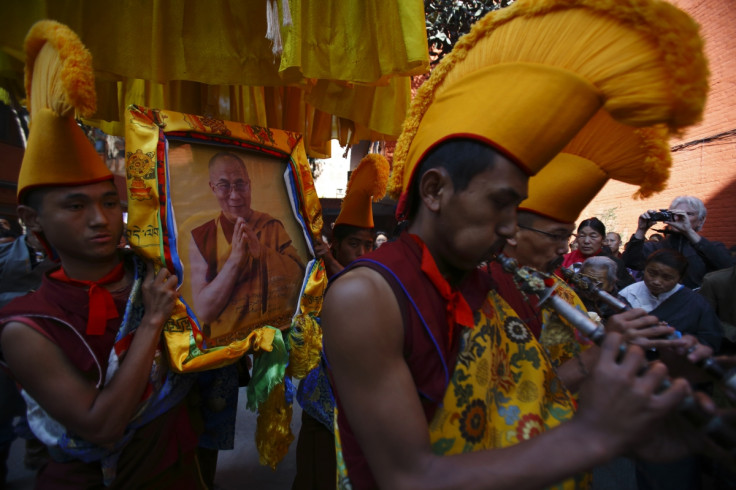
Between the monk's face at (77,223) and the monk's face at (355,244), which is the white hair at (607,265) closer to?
the monk's face at (355,244)

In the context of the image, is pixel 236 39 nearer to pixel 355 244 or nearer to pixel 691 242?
pixel 355 244

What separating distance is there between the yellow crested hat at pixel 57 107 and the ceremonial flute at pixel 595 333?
1.63 meters

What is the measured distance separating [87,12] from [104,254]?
1230 mm

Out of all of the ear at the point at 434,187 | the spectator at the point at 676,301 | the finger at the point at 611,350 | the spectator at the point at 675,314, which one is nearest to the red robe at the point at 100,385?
the ear at the point at 434,187

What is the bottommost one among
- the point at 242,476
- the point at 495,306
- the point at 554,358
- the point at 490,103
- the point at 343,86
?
the point at 242,476

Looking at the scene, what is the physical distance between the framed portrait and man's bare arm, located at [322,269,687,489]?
0.91 meters

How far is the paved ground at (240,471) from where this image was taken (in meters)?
3.51

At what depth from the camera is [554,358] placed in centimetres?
192

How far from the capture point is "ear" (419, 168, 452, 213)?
48.4 inches

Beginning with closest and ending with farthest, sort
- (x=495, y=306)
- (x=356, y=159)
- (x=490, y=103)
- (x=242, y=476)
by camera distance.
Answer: (x=490, y=103)
(x=495, y=306)
(x=242, y=476)
(x=356, y=159)

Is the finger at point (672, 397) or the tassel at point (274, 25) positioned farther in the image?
the tassel at point (274, 25)

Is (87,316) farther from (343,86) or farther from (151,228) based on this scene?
(343,86)

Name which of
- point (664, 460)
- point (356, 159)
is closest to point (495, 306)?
point (664, 460)

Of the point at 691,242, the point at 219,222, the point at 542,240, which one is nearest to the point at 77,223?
the point at 219,222
